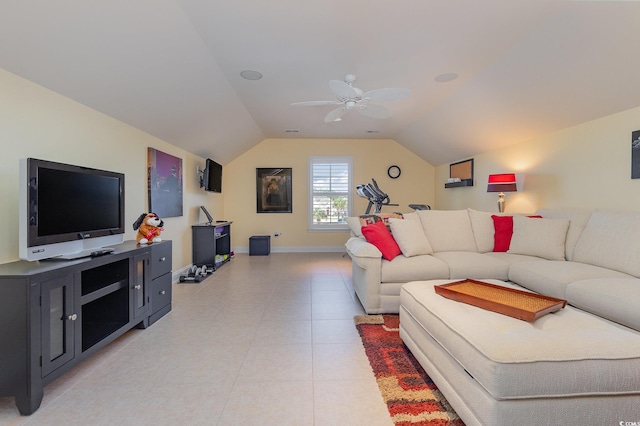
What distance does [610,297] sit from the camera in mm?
1904

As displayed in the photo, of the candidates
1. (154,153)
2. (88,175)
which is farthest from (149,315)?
(154,153)

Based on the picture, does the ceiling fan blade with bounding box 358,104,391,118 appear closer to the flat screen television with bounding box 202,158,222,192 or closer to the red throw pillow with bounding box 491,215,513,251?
the red throw pillow with bounding box 491,215,513,251

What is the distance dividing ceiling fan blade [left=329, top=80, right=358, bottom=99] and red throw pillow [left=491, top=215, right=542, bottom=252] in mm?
2339

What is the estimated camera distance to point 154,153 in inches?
142

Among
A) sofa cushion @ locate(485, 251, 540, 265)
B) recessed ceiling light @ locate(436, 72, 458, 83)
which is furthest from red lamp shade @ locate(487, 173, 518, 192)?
recessed ceiling light @ locate(436, 72, 458, 83)

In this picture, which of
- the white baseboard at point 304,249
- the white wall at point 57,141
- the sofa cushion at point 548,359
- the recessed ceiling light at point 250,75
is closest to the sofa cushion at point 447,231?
the sofa cushion at point 548,359

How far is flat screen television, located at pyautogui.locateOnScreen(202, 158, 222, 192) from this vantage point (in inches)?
196

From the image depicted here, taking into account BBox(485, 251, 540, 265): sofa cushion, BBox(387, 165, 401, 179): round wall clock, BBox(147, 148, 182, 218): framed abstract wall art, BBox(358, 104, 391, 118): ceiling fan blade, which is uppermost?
BBox(358, 104, 391, 118): ceiling fan blade

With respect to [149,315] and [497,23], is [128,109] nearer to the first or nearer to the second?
[149,315]

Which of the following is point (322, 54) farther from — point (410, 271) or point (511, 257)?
point (511, 257)

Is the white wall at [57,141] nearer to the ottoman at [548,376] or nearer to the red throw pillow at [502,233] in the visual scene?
the ottoman at [548,376]

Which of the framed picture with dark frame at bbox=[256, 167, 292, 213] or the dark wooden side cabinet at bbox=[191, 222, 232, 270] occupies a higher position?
the framed picture with dark frame at bbox=[256, 167, 292, 213]

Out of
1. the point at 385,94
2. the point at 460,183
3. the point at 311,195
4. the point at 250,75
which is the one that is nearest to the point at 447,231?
the point at 385,94

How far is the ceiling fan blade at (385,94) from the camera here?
9.45ft
